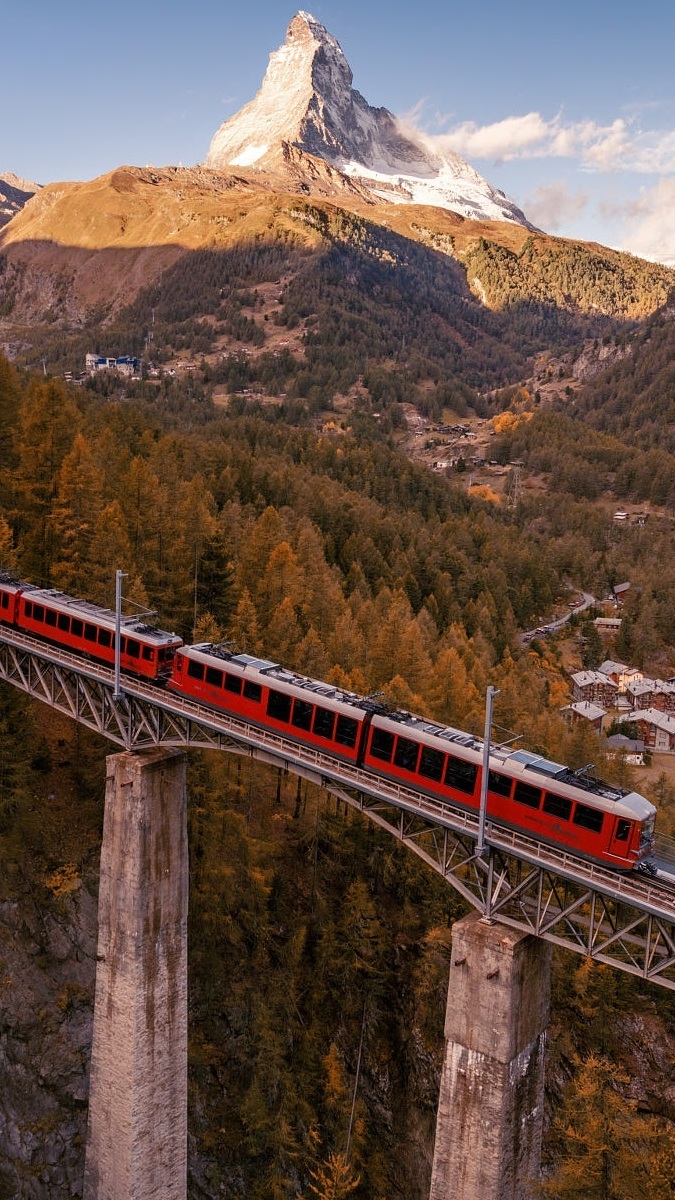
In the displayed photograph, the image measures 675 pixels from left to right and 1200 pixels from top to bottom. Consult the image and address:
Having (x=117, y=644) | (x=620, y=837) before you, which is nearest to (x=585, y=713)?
(x=620, y=837)

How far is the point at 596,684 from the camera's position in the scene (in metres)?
103

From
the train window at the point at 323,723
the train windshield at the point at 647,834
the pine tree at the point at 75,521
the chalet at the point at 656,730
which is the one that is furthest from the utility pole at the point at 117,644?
the chalet at the point at 656,730

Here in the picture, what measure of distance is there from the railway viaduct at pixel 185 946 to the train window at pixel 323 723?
0.78 m

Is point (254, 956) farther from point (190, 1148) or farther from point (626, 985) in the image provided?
point (626, 985)

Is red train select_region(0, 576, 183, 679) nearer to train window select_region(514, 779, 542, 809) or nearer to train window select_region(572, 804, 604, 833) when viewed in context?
train window select_region(514, 779, 542, 809)

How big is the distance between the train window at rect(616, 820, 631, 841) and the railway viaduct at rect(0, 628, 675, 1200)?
3.64ft

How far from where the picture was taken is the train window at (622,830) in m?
24.5

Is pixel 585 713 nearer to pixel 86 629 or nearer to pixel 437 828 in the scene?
pixel 437 828

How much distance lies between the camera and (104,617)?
35094mm

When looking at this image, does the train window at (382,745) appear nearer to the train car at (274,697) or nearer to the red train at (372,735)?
the red train at (372,735)

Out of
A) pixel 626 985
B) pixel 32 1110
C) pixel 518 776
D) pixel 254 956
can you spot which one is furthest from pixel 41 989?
pixel 626 985

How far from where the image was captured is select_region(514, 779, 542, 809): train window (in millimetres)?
25984

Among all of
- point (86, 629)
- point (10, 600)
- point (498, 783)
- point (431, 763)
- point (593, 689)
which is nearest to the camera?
point (498, 783)

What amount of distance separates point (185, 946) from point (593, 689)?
7950 cm
